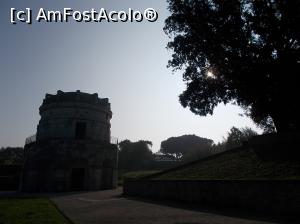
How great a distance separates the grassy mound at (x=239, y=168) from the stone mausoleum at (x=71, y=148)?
33.7 ft

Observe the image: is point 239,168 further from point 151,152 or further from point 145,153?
point 151,152

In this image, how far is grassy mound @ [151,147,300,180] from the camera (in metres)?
11.9

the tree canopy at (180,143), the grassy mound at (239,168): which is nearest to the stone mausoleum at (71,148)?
the grassy mound at (239,168)

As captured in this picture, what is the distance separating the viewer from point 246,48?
16281mm

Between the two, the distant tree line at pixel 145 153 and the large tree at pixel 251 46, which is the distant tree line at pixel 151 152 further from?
the large tree at pixel 251 46

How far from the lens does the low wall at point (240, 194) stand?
908 centimetres

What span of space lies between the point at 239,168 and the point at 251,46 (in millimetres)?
6766

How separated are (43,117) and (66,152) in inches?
227

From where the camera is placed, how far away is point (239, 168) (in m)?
14.5

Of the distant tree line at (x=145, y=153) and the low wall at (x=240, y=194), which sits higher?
the distant tree line at (x=145, y=153)

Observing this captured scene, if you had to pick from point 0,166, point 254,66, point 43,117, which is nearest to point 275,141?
point 254,66

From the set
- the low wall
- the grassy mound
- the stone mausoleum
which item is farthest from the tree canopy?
the low wall

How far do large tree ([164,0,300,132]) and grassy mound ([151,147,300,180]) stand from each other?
3270mm

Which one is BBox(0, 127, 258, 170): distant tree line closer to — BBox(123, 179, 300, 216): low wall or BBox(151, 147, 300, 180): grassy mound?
BBox(151, 147, 300, 180): grassy mound
